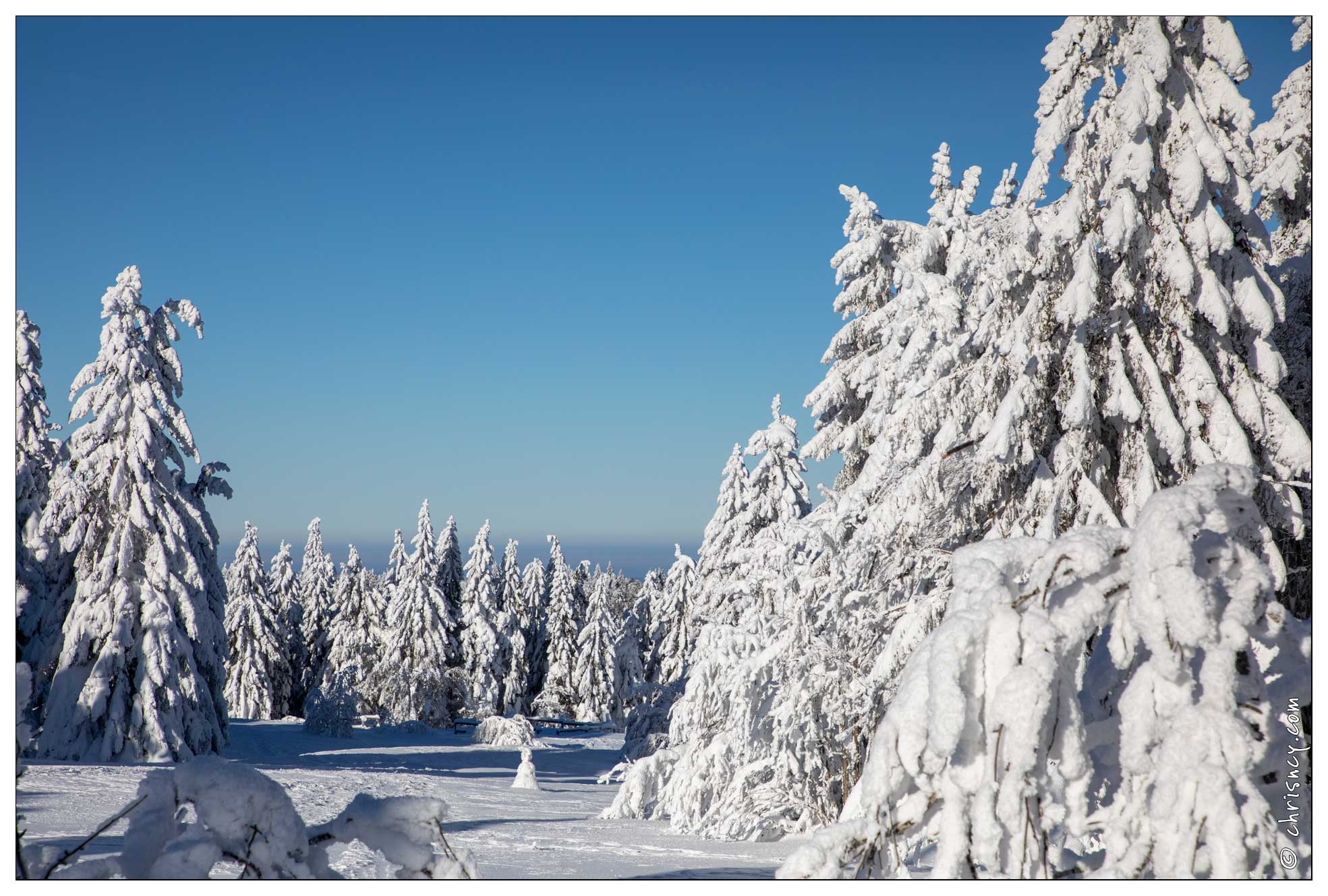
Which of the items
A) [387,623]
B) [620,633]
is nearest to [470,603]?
[387,623]

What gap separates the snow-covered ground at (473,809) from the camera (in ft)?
37.6

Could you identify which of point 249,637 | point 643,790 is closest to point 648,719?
point 643,790

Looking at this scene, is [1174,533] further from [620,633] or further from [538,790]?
[620,633]

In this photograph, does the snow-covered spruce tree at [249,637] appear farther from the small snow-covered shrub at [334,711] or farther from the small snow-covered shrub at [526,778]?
the small snow-covered shrub at [526,778]

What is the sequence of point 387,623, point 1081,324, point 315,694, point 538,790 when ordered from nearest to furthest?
point 1081,324 → point 538,790 → point 315,694 → point 387,623

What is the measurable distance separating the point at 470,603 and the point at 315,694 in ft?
42.8

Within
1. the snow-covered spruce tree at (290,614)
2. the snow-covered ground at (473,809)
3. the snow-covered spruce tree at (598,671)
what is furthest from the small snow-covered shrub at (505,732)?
the snow-covered spruce tree at (290,614)

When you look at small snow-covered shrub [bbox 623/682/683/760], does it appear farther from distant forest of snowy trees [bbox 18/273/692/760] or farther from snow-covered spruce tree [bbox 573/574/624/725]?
snow-covered spruce tree [bbox 573/574/624/725]

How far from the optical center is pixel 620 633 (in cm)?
5784

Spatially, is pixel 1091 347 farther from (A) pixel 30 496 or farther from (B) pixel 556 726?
(B) pixel 556 726

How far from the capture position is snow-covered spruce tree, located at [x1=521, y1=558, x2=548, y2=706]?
62531 millimetres

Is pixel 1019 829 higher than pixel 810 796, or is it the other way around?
pixel 1019 829

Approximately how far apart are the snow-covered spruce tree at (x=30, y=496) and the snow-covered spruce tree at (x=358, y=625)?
2541 centimetres
